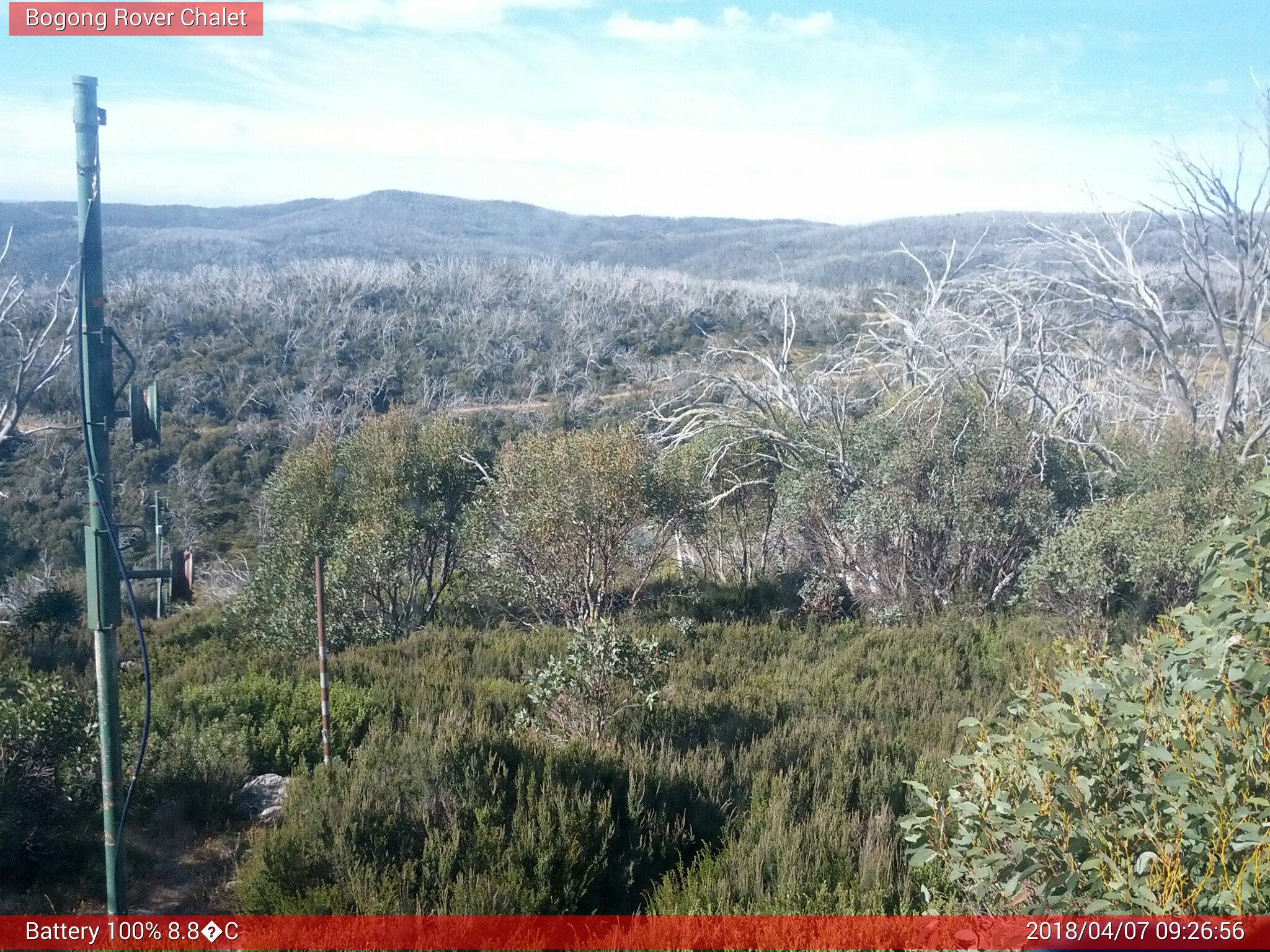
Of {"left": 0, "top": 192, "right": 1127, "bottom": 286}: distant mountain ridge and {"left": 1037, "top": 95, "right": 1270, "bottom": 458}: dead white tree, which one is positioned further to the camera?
{"left": 0, "top": 192, "right": 1127, "bottom": 286}: distant mountain ridge

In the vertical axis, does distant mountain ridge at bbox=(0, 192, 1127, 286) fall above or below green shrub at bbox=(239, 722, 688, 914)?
above

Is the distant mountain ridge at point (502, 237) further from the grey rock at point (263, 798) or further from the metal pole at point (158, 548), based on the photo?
the grey rock at point (263, 798)

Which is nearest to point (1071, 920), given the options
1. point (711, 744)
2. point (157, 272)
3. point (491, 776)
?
point (491, 776)

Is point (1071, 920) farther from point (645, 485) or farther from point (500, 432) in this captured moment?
point (500, 432)

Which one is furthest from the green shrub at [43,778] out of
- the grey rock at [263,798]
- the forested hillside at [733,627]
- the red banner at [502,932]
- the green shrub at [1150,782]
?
the green shrub at [1150,782]

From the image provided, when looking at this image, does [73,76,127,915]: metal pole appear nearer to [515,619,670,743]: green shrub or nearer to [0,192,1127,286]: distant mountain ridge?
[515,619,670,743]: green shrub

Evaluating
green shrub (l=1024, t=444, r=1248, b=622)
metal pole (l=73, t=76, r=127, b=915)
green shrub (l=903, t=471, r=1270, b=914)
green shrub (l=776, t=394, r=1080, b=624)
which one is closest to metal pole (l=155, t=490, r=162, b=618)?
Result: metal pole (l=73, t=76, r=127, b=915)
